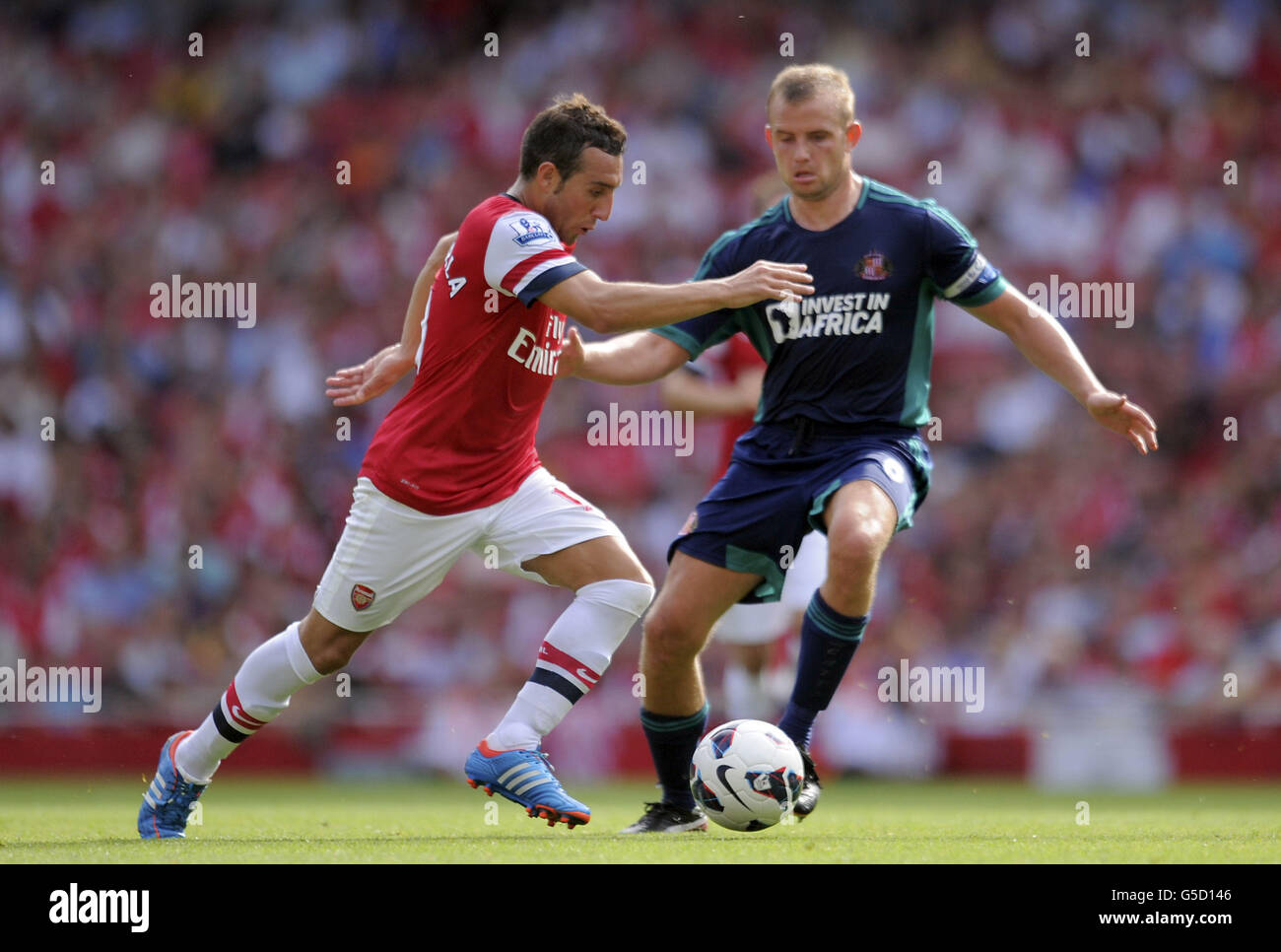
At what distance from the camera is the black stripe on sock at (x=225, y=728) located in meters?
5.80

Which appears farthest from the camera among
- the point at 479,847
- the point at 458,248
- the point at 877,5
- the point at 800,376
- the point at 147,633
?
the point at 877,5

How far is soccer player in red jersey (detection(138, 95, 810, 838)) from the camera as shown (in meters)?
5.70

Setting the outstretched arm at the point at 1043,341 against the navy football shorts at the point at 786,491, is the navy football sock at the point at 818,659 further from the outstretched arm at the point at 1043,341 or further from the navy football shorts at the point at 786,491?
the outstretched arm at the point at 1043,341

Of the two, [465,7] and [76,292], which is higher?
[465,7]

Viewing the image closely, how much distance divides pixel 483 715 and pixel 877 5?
841 centimetres

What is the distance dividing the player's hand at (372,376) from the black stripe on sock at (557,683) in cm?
124

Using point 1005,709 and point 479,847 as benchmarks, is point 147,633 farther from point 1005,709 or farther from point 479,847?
point 479,847

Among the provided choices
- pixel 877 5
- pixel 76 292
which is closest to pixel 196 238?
pixel 76 292

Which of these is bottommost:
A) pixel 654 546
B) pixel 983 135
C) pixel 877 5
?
pixel 654 546

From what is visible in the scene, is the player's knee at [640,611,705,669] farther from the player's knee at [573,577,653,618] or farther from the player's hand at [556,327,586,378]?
the player's hand at [556,327,586,378]

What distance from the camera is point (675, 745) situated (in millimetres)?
6195

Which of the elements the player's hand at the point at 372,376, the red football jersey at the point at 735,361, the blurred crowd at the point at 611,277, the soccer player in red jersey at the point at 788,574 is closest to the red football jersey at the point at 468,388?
the player's hand at the point at 372,376

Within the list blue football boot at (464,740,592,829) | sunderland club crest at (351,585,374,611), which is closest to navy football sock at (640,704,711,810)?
blue football boot at (464,740,592,829)

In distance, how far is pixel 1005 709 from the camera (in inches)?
481
